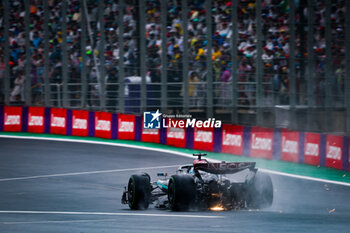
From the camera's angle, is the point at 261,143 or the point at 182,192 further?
the point at 261,143

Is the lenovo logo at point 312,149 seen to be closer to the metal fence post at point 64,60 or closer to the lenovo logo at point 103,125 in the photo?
the lenovo logo at point 103,125

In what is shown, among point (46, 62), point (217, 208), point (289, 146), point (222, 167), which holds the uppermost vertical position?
point (46, 62)

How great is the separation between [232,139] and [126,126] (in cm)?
569

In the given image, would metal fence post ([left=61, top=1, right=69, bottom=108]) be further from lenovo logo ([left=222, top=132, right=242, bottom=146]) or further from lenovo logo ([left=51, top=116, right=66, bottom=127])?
lenovo logo ([left=222, top=132, right=242, bottom=146])

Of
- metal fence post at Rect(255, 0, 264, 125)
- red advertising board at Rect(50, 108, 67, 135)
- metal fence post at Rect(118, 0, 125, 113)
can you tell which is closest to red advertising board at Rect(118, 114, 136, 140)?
metal fence post at Rect(118, 0, 125, 113)

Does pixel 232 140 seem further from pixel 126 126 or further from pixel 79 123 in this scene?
pixel 79 123

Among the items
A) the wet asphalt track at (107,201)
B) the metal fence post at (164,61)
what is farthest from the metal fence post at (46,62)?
the metal fence post at (164,61)

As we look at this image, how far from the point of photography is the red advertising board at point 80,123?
3039 cm

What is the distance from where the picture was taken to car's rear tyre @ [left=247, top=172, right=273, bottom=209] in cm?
1320

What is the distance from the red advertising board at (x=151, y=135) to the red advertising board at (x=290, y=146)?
21.8ft

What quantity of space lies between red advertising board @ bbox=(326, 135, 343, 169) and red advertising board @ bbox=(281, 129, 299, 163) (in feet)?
4.42

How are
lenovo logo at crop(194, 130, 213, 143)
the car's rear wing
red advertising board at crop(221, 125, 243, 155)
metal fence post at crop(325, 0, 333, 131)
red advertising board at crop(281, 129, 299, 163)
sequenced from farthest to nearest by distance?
lenovo logo at crop(194, 130, 213, 143), red advertising board at crop(221, 125, 243, 155), metal fence post at crop(325, 0, 333, 131), red advertising board at crop(281, 129, 299, 163), the car's rear wing

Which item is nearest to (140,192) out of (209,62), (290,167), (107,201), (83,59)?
(107,201)

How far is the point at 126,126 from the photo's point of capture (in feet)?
96.1
